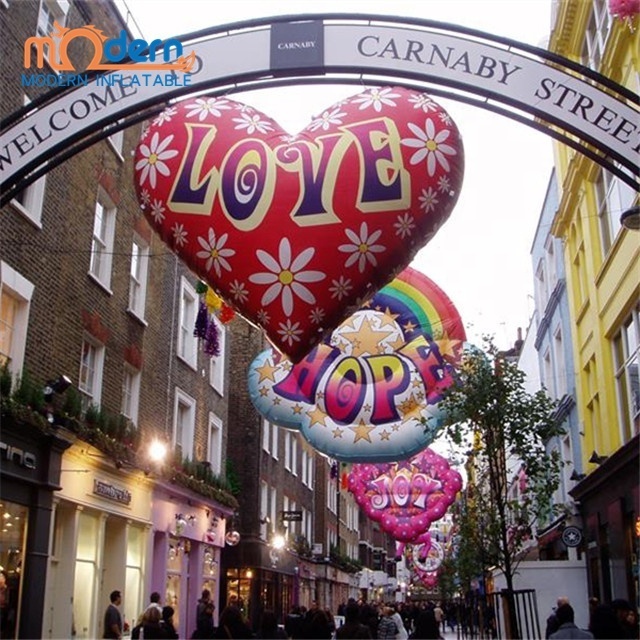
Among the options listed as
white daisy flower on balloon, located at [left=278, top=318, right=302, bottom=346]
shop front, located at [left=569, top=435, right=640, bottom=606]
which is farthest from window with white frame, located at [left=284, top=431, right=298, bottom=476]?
white daisy flower on balloon, located at [left=278, top=318, right=302, bottom=346]

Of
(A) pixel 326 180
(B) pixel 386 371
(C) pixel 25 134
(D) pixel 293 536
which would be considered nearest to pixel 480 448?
(B) pixel 386 371

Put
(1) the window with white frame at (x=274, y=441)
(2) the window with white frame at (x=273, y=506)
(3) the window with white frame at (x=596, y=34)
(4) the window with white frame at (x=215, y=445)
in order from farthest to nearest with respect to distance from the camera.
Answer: (1) the window with white frame at (x=274, y=441)
(2) the window with white frame at (x=273, y=506)
(4) the window with white frame at (x=215, y=445)
(3) the window with white frame at (x=596, y=34)

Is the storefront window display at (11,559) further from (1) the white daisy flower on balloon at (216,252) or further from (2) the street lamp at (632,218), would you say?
(2) the street lamp at (632,218)

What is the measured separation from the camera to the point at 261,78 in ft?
29.6

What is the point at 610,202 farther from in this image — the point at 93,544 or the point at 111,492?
the point at 93,544

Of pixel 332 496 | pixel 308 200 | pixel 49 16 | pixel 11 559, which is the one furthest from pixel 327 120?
pixel 332 496

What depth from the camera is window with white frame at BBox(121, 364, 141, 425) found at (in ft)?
64.3

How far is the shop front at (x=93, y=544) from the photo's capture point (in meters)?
15.5

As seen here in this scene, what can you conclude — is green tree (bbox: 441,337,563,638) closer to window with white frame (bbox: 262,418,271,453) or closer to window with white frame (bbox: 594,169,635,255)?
window with white frame (bbox: 594,169,635,255)

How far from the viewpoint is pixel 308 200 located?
332 inches

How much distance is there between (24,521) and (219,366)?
13.7 m

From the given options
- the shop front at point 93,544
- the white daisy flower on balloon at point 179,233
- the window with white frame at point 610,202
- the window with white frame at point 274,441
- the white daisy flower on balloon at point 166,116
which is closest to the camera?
the white daisy flower on balloon at point 179,233

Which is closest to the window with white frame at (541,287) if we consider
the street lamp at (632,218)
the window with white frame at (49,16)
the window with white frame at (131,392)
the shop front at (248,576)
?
the shop front at (248,576)

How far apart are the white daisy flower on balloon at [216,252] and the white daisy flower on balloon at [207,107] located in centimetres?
122
